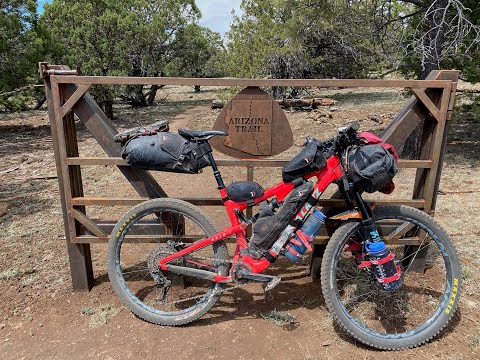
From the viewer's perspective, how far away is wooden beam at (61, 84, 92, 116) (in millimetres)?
2926

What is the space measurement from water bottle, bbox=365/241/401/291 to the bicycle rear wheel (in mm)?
1061

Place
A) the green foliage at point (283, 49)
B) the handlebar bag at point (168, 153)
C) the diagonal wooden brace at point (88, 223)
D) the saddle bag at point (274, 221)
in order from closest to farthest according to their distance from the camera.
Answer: the saddle bag at point (274, 221)
the handlebar bag at point (168, 153)
the diagonal wooden brace at point (88, 223)
the green foliage at point (283, 49)

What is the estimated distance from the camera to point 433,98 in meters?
3.12

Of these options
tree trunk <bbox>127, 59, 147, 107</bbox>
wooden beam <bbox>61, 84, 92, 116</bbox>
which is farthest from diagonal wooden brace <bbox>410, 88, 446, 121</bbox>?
tree trunk <bbox>127, 59, 147, 107</bbox>

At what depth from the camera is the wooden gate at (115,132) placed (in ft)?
9.68

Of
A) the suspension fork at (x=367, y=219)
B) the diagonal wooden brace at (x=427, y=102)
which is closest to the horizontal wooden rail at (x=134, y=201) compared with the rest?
the suspension fork at (x=367, y=219)

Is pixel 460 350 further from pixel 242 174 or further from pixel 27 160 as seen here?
pixel 27 160

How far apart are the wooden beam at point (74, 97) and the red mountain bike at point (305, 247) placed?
808mm

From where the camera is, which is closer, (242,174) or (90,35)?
Result: (242,174)

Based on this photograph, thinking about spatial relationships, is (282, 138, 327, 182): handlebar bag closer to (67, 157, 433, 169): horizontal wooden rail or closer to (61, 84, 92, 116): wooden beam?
(67, 157, 433, 169): horizontal wooden rail

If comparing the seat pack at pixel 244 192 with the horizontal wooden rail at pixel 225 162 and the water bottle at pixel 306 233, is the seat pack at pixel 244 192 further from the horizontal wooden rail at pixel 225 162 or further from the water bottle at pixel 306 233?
the water bottle at pixel 306 233

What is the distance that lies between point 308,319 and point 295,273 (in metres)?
0.70

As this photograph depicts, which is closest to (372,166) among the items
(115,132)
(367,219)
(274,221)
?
(367,219)

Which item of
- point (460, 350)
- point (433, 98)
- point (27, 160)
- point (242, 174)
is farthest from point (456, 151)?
point (27, 160)
